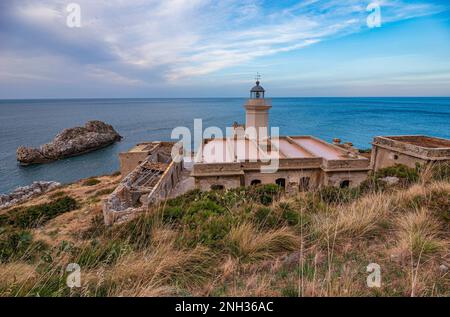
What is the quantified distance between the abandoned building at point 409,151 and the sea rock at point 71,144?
55.2 metres

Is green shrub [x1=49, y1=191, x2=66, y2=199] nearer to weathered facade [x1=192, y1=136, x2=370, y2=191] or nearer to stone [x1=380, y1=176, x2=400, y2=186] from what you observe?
weathered facade [x1=192, y1=136, x2=370, y2=191]

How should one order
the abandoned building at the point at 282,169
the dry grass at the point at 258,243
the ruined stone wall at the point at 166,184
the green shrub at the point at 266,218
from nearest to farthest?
1. the dry grass at the point at 258,243
2. the green shrub at the point at 266,218
3. the ruined stone wall at the point at 166,184
4. the abandoned building at the point at 282,169

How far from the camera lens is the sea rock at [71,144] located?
4644cm

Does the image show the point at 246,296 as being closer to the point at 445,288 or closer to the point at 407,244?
the point at 445,288

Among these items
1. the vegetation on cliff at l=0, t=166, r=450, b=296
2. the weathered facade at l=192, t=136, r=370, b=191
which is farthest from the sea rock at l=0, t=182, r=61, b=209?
the vegetation on cliff at l=0, t=166, r=450, b=296

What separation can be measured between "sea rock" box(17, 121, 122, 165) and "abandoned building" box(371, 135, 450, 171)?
5516 cm

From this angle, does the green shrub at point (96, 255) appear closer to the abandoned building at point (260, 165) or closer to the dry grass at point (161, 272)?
the dry grass at point (161, 272)

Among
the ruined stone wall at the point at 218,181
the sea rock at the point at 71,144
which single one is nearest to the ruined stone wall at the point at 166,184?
the ruined stone wall at the point at 218,181


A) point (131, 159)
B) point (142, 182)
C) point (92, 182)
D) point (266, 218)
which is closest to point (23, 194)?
point (92, 182)

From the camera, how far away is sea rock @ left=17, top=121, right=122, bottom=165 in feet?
152

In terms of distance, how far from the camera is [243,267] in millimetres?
2998

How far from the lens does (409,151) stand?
51.0ft

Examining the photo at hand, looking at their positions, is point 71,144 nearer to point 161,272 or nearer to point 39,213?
point 39,213
